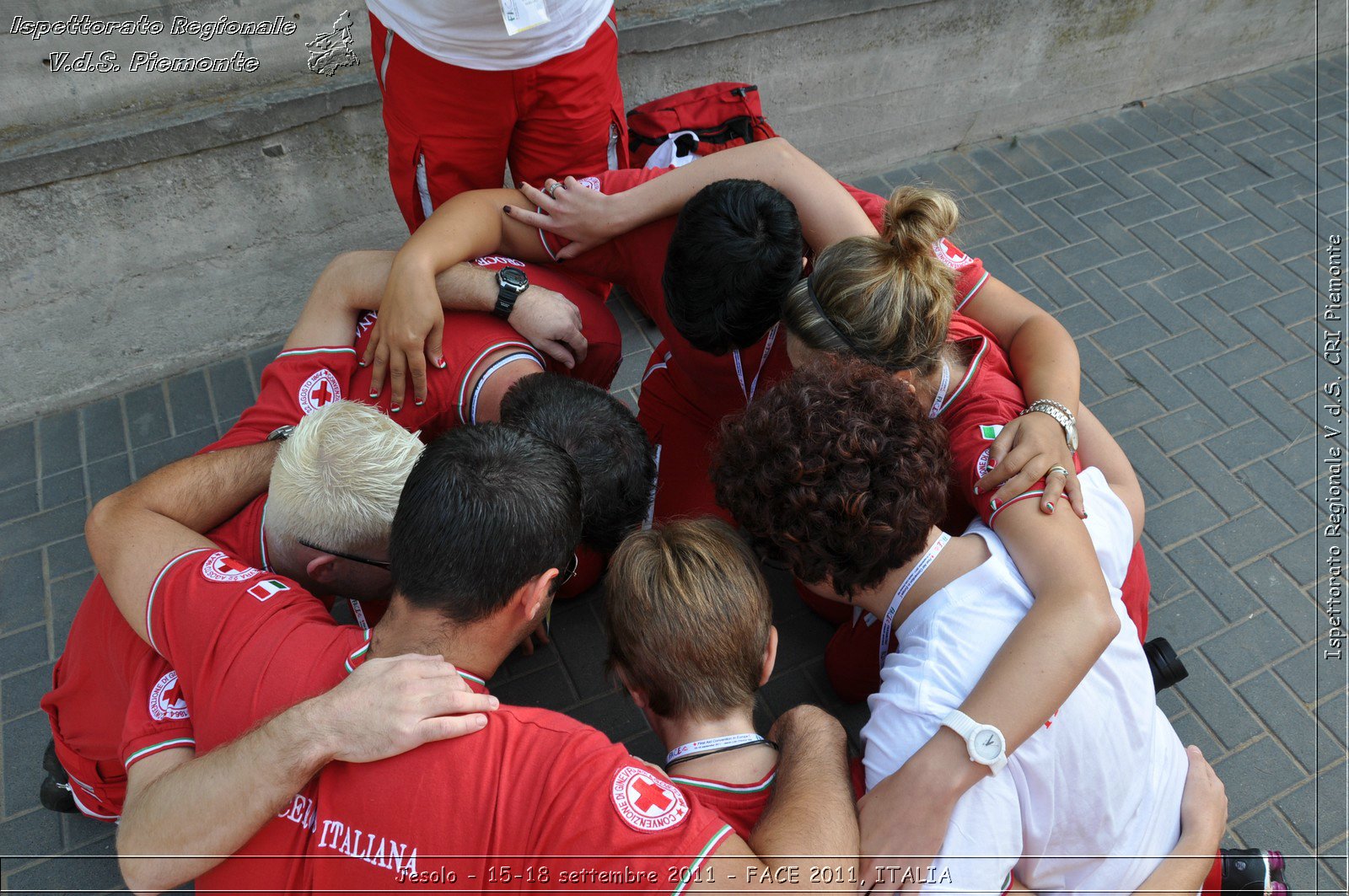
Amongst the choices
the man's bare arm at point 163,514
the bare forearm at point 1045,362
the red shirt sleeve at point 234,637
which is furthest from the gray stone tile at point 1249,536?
the man's bare arm at point 163,514

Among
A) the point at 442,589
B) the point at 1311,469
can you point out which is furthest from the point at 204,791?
the point at 1311,469

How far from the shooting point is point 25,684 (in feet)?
9.45

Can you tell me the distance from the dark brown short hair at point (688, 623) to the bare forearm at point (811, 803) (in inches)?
5.9

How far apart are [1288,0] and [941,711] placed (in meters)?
6.43

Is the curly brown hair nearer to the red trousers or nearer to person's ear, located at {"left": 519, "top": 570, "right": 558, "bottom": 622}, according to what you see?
person's ear, located at {"left": 519, "top": 570, "right": 558, "bottom": 622}

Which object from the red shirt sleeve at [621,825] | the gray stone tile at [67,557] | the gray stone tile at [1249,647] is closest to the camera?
the red shirt sleeve at [621,825]

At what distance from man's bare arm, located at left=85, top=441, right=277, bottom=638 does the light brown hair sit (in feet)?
5.16

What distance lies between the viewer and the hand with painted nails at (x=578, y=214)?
9.04 ft

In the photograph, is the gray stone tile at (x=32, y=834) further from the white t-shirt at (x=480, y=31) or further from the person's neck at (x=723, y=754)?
the white t-shirt at (x=480, y=31)

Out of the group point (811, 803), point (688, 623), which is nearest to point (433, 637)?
point (688, 623)

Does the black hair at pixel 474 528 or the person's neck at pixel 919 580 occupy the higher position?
the black hair at pixel 474 528

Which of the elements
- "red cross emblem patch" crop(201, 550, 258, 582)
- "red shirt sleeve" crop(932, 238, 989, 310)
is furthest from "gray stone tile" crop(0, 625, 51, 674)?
"red shirt sleeve" crop(932, 238, 989, 310)

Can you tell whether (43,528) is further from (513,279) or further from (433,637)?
(433,637)

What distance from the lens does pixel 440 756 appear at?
1520mm
